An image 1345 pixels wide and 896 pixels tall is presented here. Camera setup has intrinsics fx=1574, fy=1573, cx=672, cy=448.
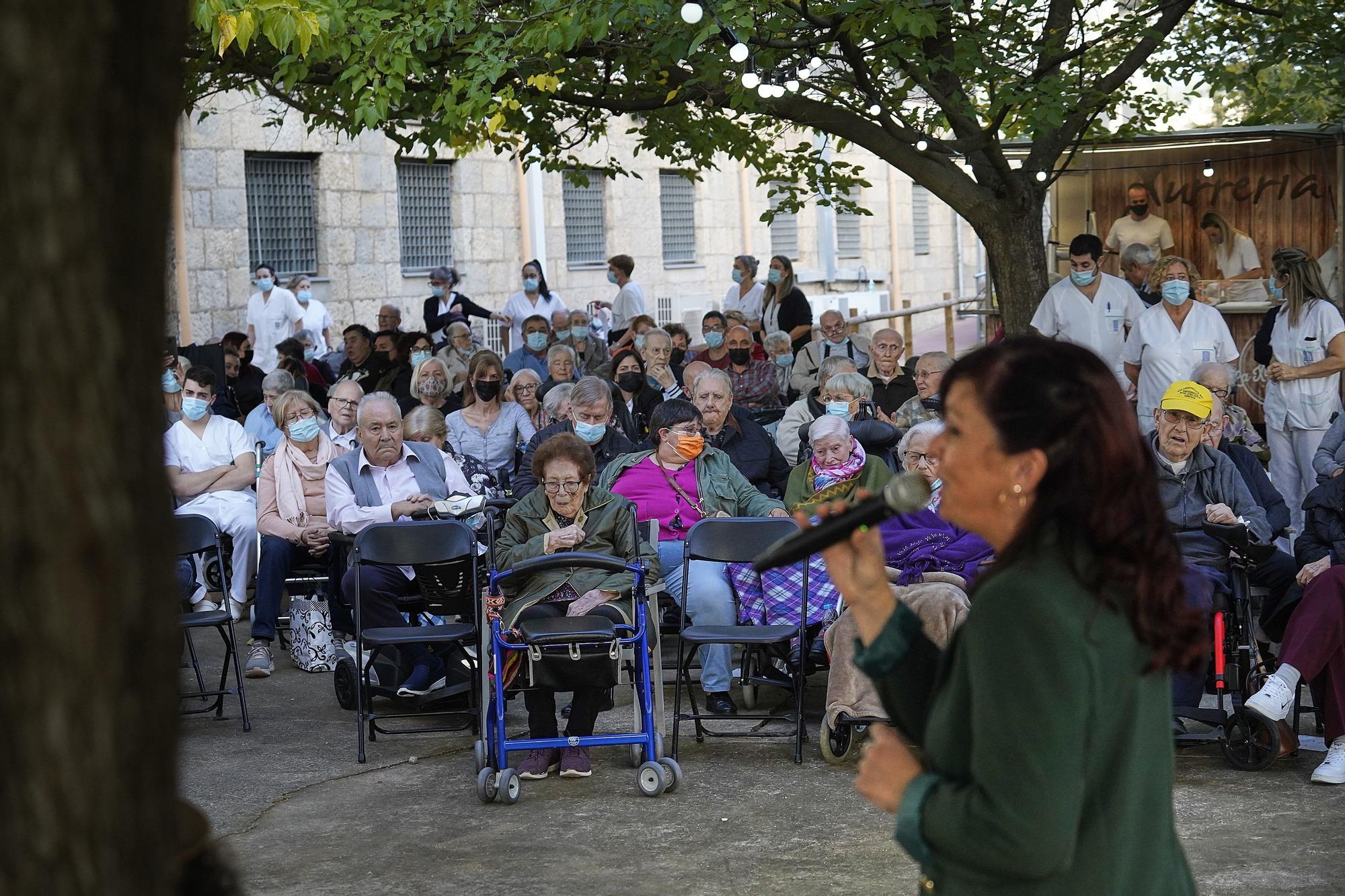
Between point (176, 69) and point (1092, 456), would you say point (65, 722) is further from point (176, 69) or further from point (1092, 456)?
point (1092, 456)

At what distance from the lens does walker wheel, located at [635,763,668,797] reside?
6035 mm

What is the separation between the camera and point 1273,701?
20.0 feet

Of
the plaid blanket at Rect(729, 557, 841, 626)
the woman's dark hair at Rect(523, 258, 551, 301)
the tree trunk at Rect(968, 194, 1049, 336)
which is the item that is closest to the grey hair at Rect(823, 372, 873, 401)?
the tree trunk at Rect(968, 194, 1049, 336)

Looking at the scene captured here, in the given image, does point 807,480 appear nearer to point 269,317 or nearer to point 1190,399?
point 1190,399

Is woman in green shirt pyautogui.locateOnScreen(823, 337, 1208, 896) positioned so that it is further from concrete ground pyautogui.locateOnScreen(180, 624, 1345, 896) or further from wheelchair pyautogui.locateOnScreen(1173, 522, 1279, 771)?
wheelchair pyautogui.locateOnScreen(1173, 522, 1279, 771)

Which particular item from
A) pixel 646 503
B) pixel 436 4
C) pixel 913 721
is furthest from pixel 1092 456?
pixel 436 4

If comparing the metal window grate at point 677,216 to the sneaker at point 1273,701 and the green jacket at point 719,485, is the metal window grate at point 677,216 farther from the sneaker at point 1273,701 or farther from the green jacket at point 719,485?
the sneaker at point 1273,701

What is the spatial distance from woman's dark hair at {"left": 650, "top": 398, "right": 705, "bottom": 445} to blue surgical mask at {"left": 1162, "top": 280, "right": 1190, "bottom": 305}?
11.2 feet

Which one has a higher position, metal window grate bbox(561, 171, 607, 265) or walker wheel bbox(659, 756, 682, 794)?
metal window grate bbox(561, 171, 607, 265)

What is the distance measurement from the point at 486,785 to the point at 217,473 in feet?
12.6

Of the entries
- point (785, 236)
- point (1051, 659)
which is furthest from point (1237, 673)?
point (785, 236)

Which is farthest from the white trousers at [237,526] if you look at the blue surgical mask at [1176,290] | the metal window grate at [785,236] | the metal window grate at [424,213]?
the metal window grate at [785,236]

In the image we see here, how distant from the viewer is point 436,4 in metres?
9.44

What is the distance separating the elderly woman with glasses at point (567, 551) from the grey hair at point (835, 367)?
3.31 m
